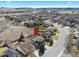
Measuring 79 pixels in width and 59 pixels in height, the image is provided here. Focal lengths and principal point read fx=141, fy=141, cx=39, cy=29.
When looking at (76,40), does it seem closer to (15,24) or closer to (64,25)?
Result: (64,25)

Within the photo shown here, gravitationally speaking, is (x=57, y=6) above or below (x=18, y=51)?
above

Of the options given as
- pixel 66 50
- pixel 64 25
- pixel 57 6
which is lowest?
Result: pixel 66 50

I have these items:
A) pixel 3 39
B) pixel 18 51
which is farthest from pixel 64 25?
pixel 3 39

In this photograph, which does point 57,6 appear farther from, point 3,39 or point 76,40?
point 3,39

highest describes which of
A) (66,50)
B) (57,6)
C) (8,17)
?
(57,6)

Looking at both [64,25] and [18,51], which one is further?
[64,25]

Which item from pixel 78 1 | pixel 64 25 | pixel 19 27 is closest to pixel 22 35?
pixel 19 27
